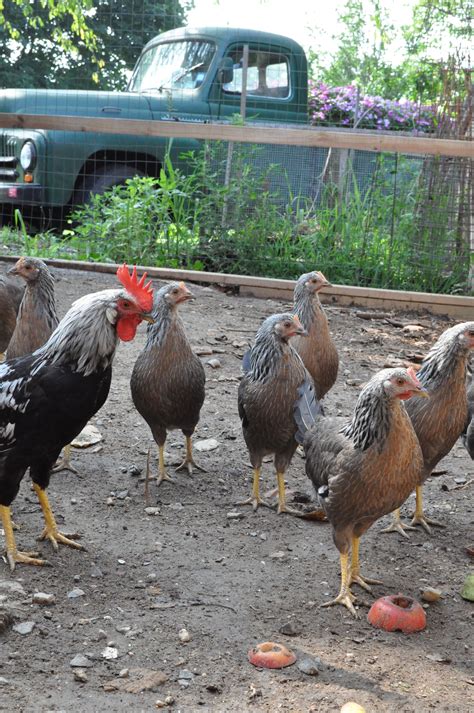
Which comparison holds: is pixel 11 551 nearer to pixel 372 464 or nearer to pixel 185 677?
pixel 185 677

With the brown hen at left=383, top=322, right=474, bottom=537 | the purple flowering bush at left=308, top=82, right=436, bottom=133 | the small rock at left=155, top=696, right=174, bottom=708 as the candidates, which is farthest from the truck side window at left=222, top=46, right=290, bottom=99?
the small rock at left=155, top=696, right=174, bottom=708

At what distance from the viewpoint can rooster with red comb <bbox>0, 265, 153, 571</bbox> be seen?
3.60 metres

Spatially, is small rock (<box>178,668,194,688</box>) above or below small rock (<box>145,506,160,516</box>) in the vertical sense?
above

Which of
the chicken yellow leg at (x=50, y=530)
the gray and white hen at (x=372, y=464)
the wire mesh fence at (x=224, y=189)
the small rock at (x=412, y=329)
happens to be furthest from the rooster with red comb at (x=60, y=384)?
the wire mesh fence at (x=224, y=189)

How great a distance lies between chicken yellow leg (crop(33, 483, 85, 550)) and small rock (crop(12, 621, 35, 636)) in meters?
0.65

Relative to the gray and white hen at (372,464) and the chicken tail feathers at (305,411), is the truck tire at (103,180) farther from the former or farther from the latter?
the gray and white hen at (372,464)

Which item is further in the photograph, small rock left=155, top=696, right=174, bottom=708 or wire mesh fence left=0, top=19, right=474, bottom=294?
wire mesh fence left=0, top=19, right=474, bottom=294

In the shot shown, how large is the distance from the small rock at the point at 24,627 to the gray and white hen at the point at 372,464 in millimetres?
1239

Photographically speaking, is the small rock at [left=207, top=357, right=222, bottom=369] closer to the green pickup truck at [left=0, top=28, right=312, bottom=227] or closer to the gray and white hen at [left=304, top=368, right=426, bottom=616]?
the gray and white hen at [left=304, top=368, right=426, bottom=616]

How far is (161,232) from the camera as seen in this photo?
338 inches

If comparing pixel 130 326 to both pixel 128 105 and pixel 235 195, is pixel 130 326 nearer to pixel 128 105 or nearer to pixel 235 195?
pixel 235 195

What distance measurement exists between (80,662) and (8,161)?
732 centimetres

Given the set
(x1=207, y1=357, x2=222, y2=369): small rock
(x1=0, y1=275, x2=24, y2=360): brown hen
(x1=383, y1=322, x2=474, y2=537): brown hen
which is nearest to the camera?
(x1=383, y1=322, x2=474, y2=537): brown hen

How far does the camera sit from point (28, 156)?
9125mm
